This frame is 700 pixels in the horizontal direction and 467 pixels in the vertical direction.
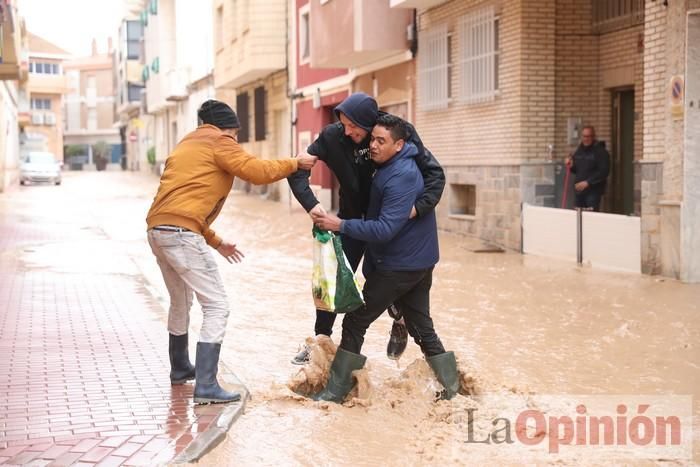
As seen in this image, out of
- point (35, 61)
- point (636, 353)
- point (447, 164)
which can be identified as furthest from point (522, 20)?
point (35, 61)

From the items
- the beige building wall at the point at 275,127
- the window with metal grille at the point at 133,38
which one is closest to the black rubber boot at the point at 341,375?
the beige building wall at the point at 275,127

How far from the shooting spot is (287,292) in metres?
11.3

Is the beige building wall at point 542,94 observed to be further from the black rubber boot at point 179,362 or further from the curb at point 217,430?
the black rubber boot at point 179,362

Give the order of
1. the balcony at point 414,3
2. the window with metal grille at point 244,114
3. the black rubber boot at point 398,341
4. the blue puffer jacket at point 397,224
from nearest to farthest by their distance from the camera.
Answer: the blue puffer jacket at point 397,224
the black rubber boot at point 398,341
the balcony at point 414,3
the window with metal grille at point 244,114

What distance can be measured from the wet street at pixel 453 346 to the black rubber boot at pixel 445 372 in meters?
0.08

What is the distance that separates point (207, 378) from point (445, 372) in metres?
1.37

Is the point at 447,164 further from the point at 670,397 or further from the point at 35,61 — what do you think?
the point at 35,61

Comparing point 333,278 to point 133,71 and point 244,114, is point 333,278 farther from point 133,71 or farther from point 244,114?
point 133,71

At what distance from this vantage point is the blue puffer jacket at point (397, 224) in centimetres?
563

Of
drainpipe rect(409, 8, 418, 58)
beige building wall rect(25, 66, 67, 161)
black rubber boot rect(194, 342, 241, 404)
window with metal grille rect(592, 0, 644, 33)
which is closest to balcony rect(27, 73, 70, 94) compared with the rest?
beige building wall rect(25, 66, 67, 161)

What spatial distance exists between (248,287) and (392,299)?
602cm

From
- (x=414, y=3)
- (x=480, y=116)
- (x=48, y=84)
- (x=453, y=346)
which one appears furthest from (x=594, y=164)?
(x=48, y=84)

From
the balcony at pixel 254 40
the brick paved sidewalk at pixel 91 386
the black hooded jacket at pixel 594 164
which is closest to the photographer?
the brick paved sidewalk at pixel 91 386

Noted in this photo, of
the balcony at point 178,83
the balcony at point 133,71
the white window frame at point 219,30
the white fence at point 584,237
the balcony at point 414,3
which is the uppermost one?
the balcony at point 133,71
